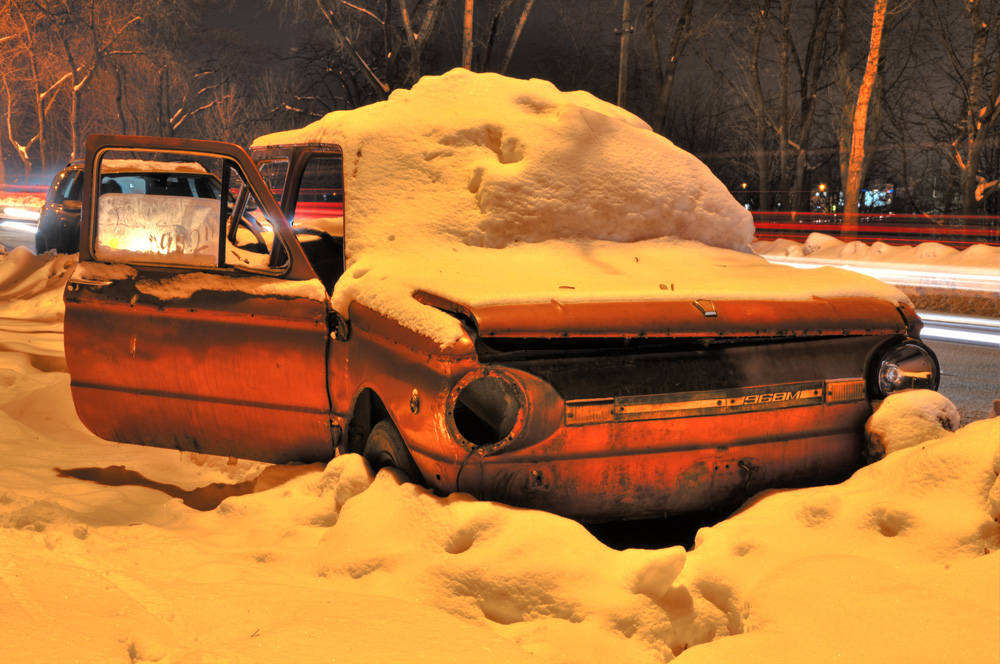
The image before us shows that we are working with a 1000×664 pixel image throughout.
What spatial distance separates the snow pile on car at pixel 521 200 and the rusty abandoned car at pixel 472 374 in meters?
0.22

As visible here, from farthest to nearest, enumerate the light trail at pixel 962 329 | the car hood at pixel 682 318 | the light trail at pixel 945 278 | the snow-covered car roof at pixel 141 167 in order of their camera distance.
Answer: the light trail at pixel 945 278 < the light trail at pixel 962 329 < the snow-covered car roof at pixel 141 167 < the car hood at pixel 682 318

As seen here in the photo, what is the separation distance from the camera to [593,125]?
4.08 meters

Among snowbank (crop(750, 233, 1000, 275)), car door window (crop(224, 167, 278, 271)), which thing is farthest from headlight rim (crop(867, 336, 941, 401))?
snowbank (crop(750, 233, 1000, 275))

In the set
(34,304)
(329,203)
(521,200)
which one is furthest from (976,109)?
(521,200)

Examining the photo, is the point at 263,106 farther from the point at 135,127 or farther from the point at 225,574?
the point at 225,574

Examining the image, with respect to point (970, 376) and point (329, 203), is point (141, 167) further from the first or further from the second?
point (970, 376)

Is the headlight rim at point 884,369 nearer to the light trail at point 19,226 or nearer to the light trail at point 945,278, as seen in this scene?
the light trail at point 945,278

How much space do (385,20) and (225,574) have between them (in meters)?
23.3

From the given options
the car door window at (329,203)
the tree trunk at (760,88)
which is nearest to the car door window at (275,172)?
the car door window at (329,203)

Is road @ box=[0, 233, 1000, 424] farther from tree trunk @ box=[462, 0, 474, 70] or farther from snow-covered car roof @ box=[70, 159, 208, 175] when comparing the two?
tree trunk @ box=[462, 0, 474, 70]

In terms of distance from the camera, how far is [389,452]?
3088 millimetres

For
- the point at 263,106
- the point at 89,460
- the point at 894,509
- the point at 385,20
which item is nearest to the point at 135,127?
the point at 263,106

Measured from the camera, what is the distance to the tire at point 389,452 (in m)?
2.99

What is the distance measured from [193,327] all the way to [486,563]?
185cm
